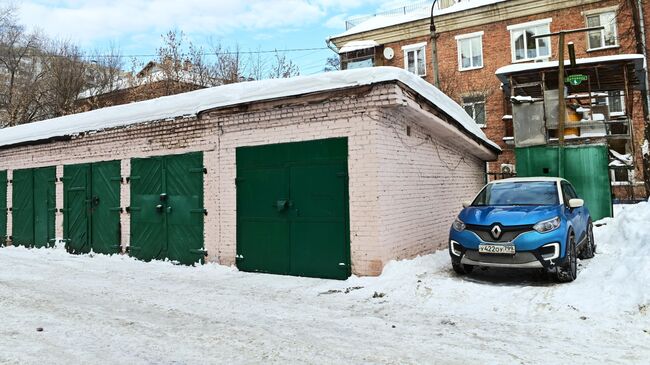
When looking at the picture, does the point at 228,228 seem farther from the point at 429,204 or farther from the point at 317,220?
the point at 429,204

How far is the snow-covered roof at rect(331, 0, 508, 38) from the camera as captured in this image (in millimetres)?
25516

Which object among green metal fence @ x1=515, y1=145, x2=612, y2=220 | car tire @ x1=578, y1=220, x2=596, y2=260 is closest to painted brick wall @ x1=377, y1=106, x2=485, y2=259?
car tire @ x1=578, y1=220, x2=596, y2=260

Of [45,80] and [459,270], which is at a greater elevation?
[45,80]

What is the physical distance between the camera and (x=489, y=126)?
24656mm

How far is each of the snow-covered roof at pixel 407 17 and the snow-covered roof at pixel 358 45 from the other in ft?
3.10

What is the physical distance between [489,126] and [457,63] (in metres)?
4.20

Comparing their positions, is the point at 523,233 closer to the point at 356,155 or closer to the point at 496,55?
the point at 356,155

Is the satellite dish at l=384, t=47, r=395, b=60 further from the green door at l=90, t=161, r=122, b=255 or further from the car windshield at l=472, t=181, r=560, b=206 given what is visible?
the car windshield at l=472, t=181, r=560, b=206

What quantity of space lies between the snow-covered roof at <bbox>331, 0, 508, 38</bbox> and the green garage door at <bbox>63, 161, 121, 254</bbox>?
21421mm

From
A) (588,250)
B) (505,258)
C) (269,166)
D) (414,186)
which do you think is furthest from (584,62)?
(269,166)

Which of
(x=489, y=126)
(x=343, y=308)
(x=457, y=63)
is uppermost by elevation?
(x=457, y=63)

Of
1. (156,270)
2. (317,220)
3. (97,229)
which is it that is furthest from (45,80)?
(317,220)

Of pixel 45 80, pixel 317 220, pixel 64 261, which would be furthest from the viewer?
pixel 45 80

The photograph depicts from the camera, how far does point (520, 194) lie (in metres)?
7.72
